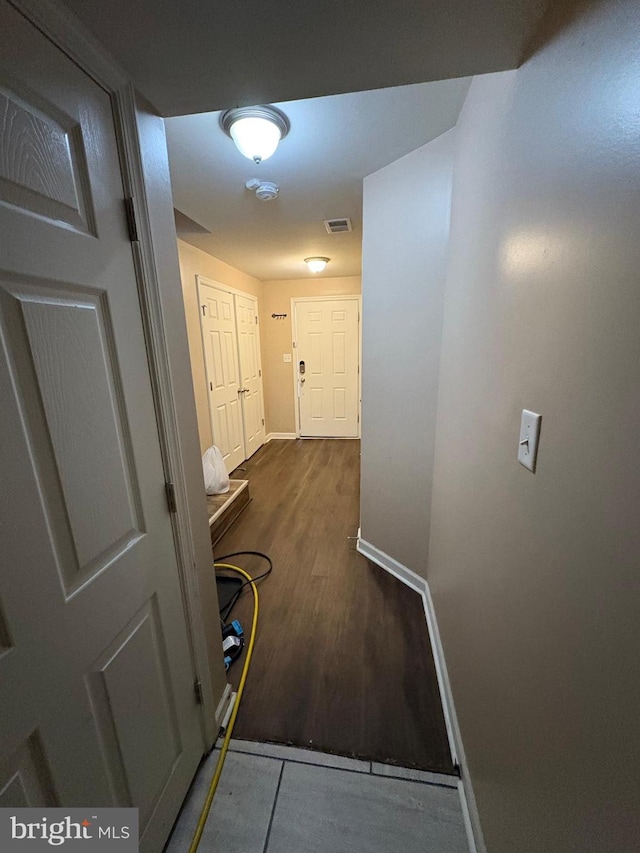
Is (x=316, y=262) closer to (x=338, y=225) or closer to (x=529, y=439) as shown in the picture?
(x=338, y=225)

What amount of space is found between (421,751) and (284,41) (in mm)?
2156

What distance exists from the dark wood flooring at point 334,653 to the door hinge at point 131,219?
1759 millimetres

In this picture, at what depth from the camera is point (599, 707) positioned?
1.53 feet

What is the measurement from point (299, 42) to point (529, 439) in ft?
3.32

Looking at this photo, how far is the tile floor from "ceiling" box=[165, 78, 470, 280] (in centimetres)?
250

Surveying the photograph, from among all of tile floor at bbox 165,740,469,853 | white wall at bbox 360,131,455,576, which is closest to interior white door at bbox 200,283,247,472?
white wall at bbox 360,131,455,576

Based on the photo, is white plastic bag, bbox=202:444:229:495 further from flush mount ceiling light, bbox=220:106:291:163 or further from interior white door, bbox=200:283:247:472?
flush mount ceiling light, bbox=220:106:291:163

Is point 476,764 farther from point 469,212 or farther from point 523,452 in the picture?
point 469,212

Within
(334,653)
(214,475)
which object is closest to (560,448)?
(334,653)

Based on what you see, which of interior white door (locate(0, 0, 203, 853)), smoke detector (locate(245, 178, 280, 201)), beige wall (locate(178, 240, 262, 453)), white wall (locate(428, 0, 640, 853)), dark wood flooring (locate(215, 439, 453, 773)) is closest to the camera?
white wall (locate(428, 0, 640, 853))

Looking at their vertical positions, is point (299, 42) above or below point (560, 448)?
above

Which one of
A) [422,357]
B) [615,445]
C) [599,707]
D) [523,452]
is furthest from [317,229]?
[599,707]

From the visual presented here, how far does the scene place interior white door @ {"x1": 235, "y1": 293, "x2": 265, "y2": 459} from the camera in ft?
13.5

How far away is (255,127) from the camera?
1.32 metres
